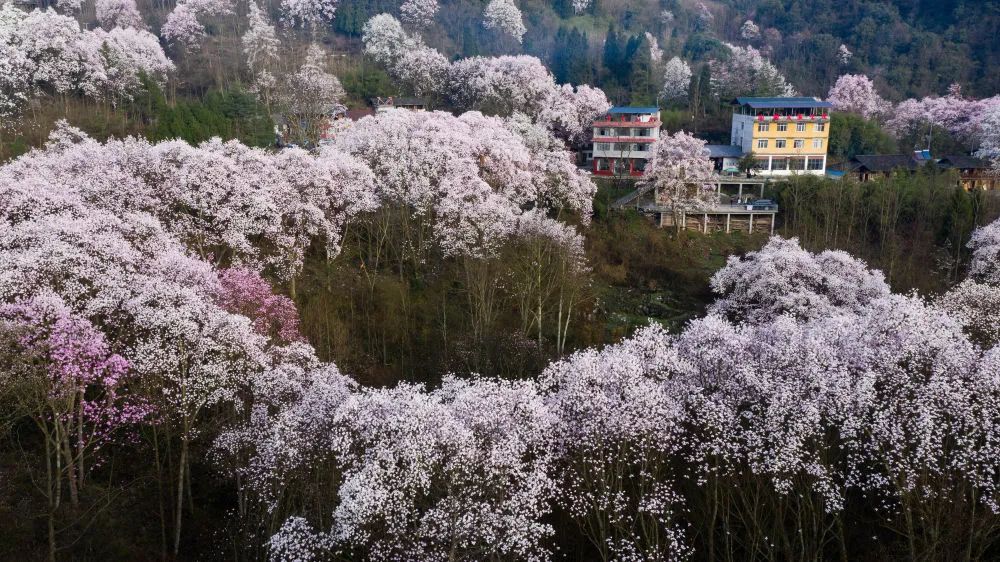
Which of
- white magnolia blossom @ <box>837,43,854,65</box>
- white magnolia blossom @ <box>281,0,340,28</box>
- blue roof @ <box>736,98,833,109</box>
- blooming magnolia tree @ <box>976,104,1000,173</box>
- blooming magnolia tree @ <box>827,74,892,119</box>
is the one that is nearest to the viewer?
blue roof @ <box>736,98,833,109</box>

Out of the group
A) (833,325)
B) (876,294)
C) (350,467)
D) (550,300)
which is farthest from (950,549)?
(550,300)

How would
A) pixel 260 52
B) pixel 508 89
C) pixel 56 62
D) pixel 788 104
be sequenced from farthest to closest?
pixel 260 52 → pixel 508 89 → pixel 788 104 → pixel 56 62

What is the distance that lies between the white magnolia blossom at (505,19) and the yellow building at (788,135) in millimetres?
57463

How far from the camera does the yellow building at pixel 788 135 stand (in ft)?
178

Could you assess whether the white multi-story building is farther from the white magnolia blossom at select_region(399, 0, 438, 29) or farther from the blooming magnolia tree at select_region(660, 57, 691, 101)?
the white magnolia blossom at select_region(399, 0, 438, 29)

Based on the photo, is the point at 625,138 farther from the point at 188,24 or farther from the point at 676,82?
the point at 188,24

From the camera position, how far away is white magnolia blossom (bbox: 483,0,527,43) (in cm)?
10525

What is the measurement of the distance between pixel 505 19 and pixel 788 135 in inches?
2437

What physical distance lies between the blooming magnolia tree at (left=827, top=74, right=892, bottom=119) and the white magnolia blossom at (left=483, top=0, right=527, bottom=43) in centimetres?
4581

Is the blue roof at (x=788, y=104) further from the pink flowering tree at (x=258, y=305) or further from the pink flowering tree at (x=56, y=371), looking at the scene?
the pink flowering tree at (x=56, y=371)

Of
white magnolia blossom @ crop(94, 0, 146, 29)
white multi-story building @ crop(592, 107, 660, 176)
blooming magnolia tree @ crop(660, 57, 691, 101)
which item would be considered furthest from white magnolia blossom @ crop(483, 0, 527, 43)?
white multi-story building @ crop(592, 107, 660, 176)

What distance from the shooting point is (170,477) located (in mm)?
18422

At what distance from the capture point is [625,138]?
186ft

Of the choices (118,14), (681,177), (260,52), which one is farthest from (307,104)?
(118,14)
